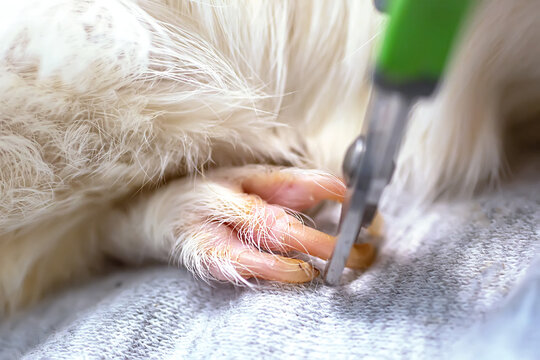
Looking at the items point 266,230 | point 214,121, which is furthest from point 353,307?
point 214,121

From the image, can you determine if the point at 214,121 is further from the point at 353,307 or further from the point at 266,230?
the point at 353,307

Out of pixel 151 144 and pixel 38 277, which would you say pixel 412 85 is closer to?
pixel 151 144

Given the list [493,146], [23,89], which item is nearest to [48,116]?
[23,89]

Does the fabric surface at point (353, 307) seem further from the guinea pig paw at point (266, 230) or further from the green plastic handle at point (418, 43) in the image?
the green plastic handle at point (418, 43)

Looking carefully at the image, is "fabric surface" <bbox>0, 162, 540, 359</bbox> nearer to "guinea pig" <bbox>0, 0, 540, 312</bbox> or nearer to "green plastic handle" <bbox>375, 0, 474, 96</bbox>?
"guinea pig" <bbox>0, 0, 540, 312</bbox>

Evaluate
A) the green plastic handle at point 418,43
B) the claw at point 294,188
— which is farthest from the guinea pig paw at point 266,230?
the green plastic handle at point 418,43

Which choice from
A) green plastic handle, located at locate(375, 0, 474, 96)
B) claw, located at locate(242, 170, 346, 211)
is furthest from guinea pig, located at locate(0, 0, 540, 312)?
green plastic handle, located at locate(375, 0, 474, 96)
